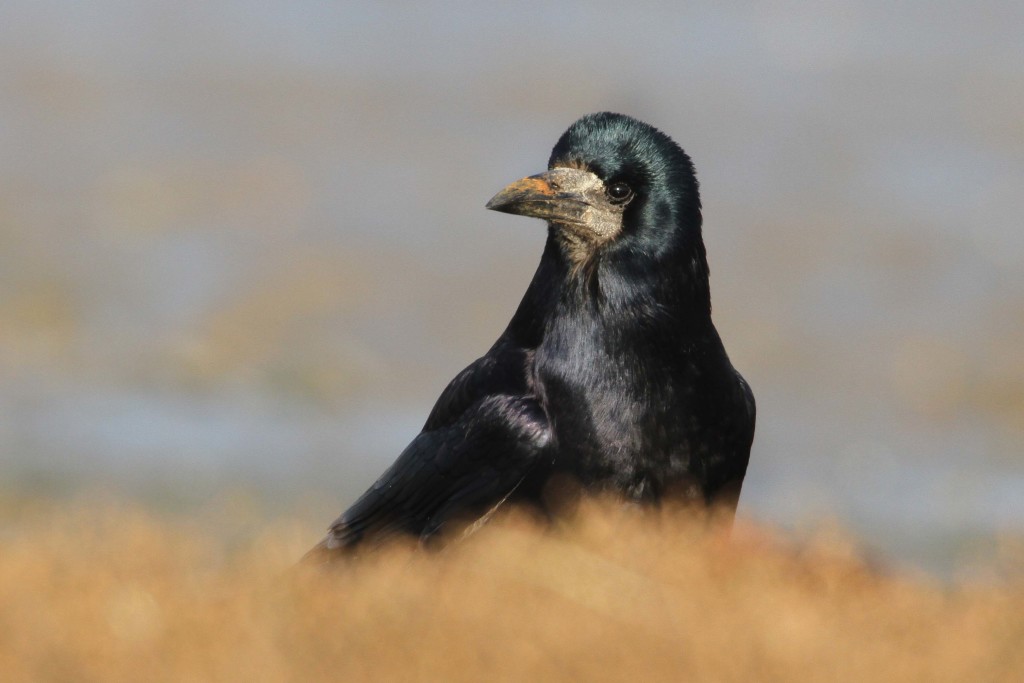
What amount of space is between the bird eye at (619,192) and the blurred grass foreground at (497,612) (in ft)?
7.18

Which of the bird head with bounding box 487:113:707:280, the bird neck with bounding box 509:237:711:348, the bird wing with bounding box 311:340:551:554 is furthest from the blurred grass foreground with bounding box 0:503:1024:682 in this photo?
the bird head with bounding box 487:113:707:280

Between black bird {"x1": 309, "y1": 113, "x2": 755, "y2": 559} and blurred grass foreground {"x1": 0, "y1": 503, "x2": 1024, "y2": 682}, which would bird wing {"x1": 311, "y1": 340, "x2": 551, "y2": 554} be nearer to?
black bird {"x1": 309, "y1": 113, "x2": 755, "y2": 559}

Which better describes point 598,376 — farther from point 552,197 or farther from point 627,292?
point 552,197

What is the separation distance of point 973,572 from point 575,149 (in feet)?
9.42

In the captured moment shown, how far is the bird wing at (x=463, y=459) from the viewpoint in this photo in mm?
6758

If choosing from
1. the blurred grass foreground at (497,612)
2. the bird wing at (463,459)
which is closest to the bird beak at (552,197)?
the bird wing at (463,459)

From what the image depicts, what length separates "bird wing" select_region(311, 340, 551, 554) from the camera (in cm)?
676

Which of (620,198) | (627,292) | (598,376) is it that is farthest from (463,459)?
(620,198)

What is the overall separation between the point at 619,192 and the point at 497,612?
301cm

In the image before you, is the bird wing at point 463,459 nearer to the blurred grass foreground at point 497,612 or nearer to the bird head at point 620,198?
the bird head at point 620,198

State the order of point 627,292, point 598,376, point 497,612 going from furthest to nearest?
1. point 627,292
2. point 598,376
3. point 497,612

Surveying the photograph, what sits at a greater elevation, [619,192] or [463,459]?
[619,192]

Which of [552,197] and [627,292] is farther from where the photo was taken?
[552,197]

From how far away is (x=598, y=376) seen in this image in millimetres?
6691
